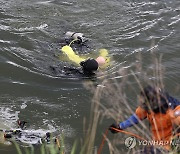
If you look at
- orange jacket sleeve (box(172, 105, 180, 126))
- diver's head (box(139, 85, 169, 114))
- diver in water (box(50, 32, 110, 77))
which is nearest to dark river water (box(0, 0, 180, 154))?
diver in water (box(50, 32, 110, 77))

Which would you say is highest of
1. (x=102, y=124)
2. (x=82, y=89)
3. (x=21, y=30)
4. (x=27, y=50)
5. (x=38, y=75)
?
(x=21, y=30)

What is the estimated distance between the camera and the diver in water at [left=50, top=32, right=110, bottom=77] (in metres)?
6.90

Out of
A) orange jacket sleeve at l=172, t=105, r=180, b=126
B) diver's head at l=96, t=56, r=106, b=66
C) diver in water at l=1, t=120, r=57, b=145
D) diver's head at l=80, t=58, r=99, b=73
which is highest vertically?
diver's head at l=96, t=56, r=106, b=66

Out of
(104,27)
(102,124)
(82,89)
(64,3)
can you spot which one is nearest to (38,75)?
(82,89)

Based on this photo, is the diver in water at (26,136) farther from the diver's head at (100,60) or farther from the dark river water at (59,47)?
the diver's head at (100,60)

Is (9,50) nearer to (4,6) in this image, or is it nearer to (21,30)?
(21,30)

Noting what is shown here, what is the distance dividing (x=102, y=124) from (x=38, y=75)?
6.21 feet

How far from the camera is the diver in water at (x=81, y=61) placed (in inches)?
272

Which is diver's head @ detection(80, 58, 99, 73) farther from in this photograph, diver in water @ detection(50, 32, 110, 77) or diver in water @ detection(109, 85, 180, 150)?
diver in water @ detection(109, 85, 180, 150)

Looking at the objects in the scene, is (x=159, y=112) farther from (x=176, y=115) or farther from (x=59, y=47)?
(x=59, y=47)

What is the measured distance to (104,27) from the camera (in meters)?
9.34

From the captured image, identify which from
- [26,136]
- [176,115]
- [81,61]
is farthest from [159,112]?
[81,61]

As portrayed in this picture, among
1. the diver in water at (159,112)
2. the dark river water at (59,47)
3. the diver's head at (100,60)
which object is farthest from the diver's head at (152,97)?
the diver's head at (100,60)

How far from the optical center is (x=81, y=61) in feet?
23.8
